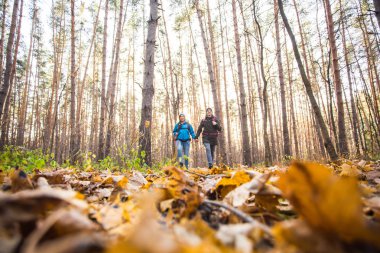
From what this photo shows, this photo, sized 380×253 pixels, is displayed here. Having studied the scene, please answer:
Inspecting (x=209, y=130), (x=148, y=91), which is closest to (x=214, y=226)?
(x=148, y=91)

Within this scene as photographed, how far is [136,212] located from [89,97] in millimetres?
29870

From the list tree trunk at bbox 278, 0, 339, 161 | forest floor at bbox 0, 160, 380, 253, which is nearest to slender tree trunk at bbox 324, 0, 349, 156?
tree trunk at bbox 278, 0, 339, 161

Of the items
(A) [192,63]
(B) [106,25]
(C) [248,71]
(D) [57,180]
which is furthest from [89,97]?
(D) [57,180]

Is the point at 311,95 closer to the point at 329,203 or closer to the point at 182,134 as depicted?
the point at 329,203

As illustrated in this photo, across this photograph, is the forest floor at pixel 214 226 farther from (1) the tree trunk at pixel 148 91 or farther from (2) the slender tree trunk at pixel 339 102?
(2) the slender tree trunk at pixel 339 102

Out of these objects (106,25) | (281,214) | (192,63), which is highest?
(192,63)

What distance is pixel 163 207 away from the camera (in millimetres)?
835

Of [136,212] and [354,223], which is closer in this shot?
[354,223]

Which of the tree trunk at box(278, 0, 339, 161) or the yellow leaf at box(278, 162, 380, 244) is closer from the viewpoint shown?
the yellow leaf at box(278, 162, 380, 244)

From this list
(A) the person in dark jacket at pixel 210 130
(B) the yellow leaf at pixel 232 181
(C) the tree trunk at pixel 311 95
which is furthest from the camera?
(A) the person in dark jacket at pixel 210 130

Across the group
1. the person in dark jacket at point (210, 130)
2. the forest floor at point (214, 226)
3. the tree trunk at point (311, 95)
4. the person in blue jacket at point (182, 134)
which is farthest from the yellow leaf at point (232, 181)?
the person in dark jacket at point (210, 130)

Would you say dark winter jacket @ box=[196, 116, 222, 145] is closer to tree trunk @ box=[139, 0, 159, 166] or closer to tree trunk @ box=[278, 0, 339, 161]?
tree trunk @ box=[139, 0, 159, 166]

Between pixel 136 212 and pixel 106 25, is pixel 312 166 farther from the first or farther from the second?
pixel 106 25

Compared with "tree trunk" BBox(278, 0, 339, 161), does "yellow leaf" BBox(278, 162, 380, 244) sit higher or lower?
lower
